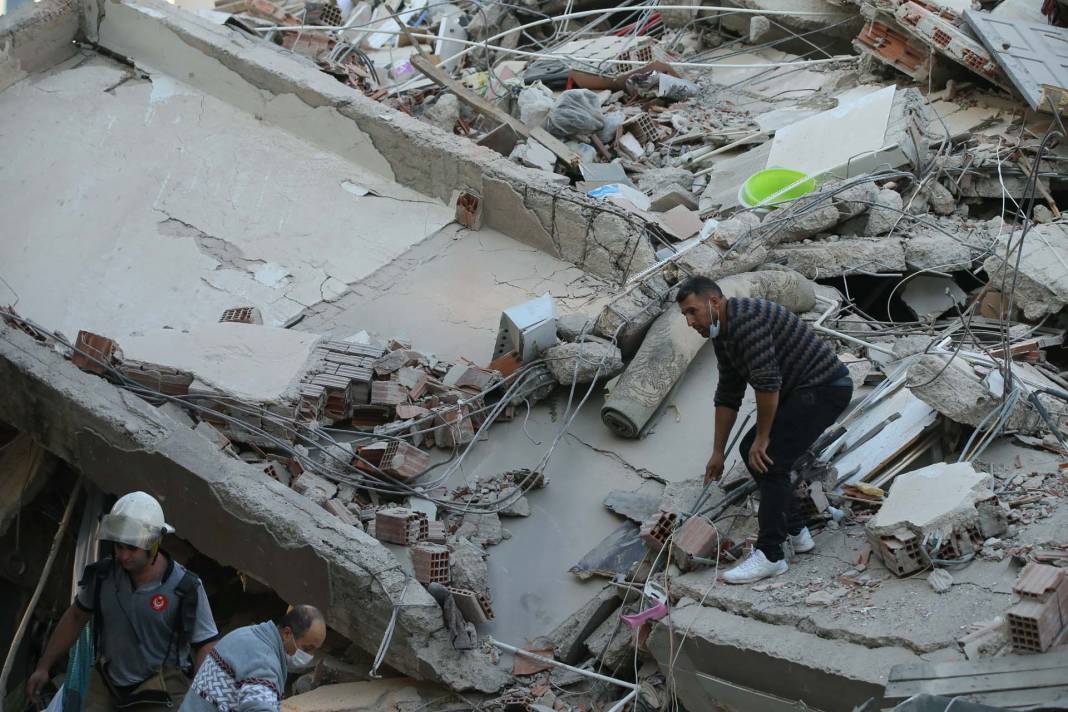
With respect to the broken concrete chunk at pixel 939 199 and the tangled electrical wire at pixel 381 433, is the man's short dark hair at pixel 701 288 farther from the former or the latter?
the broken concrete chunk at pixel 939 199

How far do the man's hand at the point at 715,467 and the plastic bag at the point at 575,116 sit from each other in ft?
17.3

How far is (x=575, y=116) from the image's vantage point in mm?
10805

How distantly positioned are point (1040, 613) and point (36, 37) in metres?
9.55

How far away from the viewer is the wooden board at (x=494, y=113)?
10352 mm

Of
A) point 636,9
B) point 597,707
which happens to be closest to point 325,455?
point 597,707

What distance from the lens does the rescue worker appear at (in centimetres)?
491

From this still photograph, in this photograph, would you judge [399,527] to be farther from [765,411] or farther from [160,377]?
[765,411]


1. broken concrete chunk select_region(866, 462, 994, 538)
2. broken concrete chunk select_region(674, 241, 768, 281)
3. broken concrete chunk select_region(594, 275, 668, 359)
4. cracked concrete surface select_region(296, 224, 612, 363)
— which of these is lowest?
cracked concrete surface select_region(296, 224, 612, 363)

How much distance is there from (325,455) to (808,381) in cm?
295

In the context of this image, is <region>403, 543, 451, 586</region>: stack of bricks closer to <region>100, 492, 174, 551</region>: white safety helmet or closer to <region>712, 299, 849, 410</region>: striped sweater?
<region>100, 492, 174, 551</region>: white safety helmet

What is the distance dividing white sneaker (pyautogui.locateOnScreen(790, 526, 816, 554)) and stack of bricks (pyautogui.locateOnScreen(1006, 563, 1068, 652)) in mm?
1368

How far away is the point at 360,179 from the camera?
31.8 ft

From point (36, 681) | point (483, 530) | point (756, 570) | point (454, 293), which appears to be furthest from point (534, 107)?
point (36, 681)

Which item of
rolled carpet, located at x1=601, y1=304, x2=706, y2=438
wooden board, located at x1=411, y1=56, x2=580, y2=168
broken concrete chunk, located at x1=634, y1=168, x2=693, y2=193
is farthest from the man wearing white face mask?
wooden board, located at x1=411, y1=56, x2=580, y2=168
